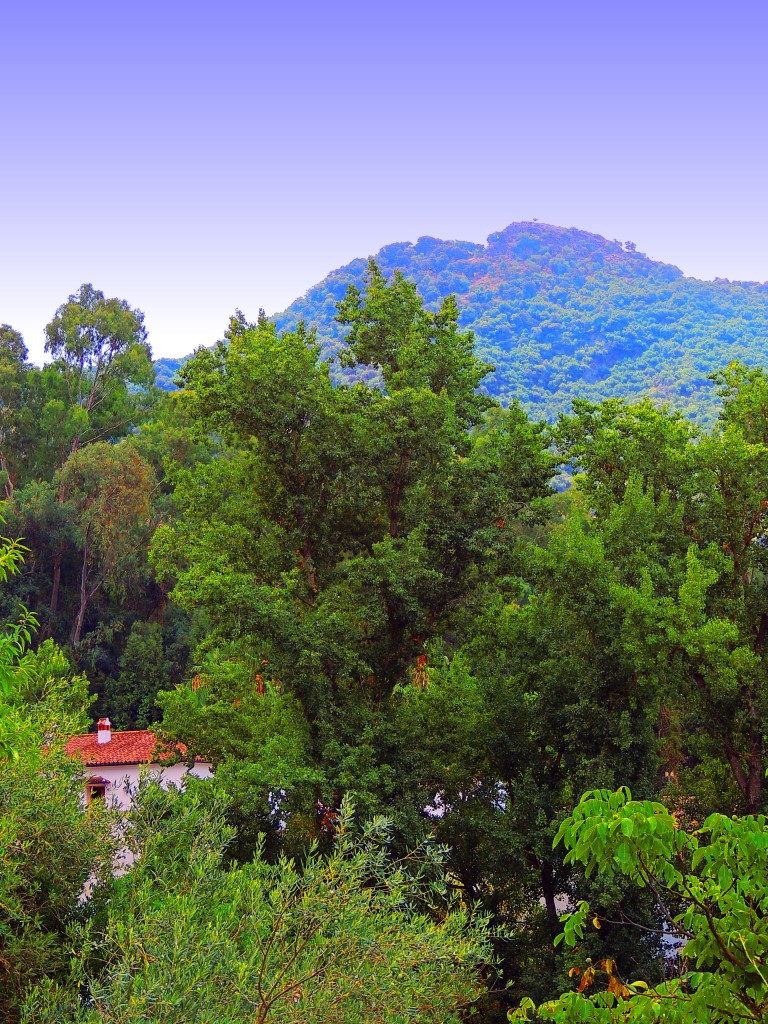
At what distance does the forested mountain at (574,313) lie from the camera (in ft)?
334

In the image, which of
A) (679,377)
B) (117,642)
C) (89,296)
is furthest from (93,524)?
(679,377)

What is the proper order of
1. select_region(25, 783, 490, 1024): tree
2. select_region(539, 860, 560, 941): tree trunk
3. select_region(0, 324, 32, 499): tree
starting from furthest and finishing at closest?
select_region(0, 324, 32, 499): tree → select_region(539, 860, 560, 941): tree trunk → select_region(25, 783, 490, 1024): tree

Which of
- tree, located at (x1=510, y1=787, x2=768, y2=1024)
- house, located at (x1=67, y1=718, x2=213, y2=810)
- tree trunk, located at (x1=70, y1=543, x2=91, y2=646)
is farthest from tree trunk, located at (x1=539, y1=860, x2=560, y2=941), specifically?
tree trunk, located at (x1=70, y1=543, x2=91, y2=646)

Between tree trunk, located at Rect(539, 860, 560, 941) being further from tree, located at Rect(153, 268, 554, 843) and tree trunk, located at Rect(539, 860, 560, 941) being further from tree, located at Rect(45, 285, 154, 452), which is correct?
tree, located at Rect(45, 285, 154, 452)

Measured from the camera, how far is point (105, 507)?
35969mm

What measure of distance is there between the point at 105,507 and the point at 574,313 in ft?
355

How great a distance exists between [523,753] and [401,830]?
249cm

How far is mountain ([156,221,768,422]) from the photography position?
10188cm

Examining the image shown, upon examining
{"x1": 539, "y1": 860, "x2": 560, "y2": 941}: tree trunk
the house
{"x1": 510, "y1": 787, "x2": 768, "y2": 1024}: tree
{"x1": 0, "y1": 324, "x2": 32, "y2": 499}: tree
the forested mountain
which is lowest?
{"x1": 539, "y1": 860, "x2": 560, "y2": 941}: tree trunk

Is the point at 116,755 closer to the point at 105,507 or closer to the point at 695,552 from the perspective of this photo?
the point at 105,507

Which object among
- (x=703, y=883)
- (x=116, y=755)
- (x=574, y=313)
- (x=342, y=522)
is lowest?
(x=116, y=755)

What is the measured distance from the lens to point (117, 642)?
36875mm

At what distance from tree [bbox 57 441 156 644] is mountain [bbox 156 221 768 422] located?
4970cm

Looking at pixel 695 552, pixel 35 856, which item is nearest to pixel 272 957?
pixel 35 856
